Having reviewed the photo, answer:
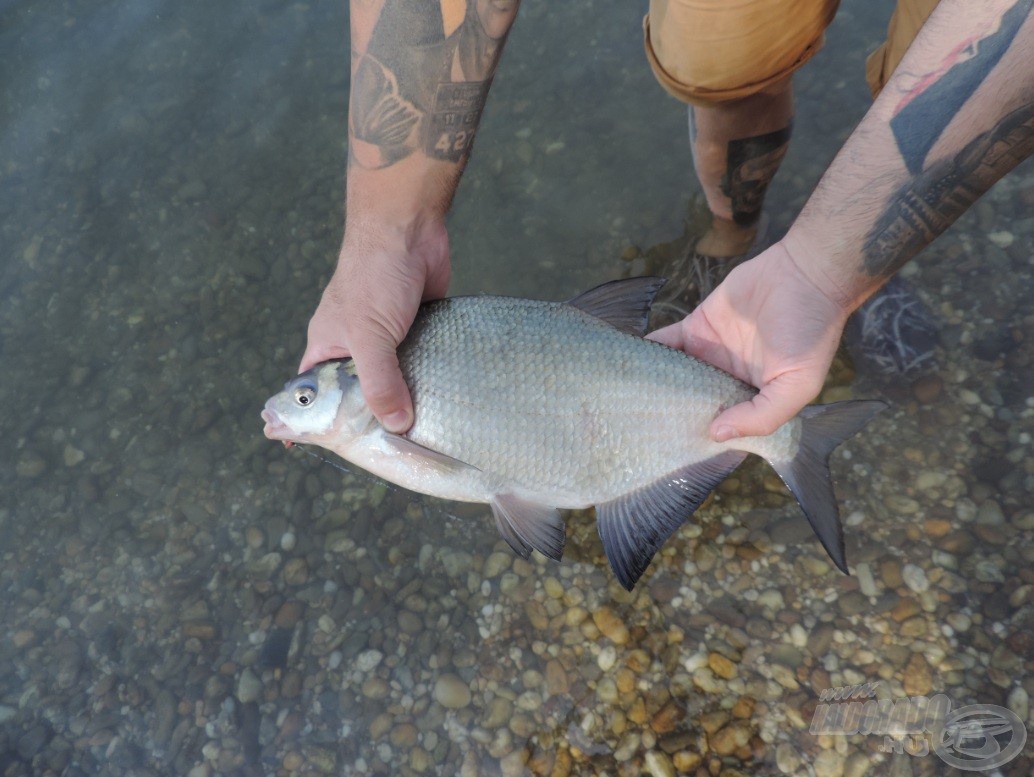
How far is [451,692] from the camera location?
276cm

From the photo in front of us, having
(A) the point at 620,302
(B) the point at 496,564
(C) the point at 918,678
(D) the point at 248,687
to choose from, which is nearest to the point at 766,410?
(A) the point at 620,302

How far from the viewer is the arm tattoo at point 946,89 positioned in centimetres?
186

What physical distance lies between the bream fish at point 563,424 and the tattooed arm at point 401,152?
14 cm

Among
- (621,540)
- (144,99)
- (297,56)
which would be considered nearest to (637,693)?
(621,540)

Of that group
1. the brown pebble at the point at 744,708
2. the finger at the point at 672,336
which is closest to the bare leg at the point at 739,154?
the finger at the point at 672,336

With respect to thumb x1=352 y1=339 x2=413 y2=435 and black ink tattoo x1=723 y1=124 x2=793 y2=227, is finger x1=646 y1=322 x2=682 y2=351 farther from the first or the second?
black ink tattoo x1=723 y1=124 x2=793 y2=227

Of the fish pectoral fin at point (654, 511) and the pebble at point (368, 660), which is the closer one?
the fish pectoral fin at point (654, 511)

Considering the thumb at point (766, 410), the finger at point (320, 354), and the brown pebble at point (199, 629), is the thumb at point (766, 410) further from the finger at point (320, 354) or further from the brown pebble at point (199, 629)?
the brown pebble at point (199, 629)

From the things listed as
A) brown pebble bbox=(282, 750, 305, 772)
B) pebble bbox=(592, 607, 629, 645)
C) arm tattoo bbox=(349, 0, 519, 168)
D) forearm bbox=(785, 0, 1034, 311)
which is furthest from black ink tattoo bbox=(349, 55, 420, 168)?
brown pebble bbox=(282, 750, 305, 772)

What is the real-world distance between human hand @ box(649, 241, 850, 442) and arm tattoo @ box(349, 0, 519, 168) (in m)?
1.22

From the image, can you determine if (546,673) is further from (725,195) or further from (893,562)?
(725,195)

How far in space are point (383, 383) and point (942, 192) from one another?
1849mm

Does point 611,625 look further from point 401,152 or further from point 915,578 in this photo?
point 401,152

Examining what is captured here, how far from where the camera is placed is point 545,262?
3998mm
